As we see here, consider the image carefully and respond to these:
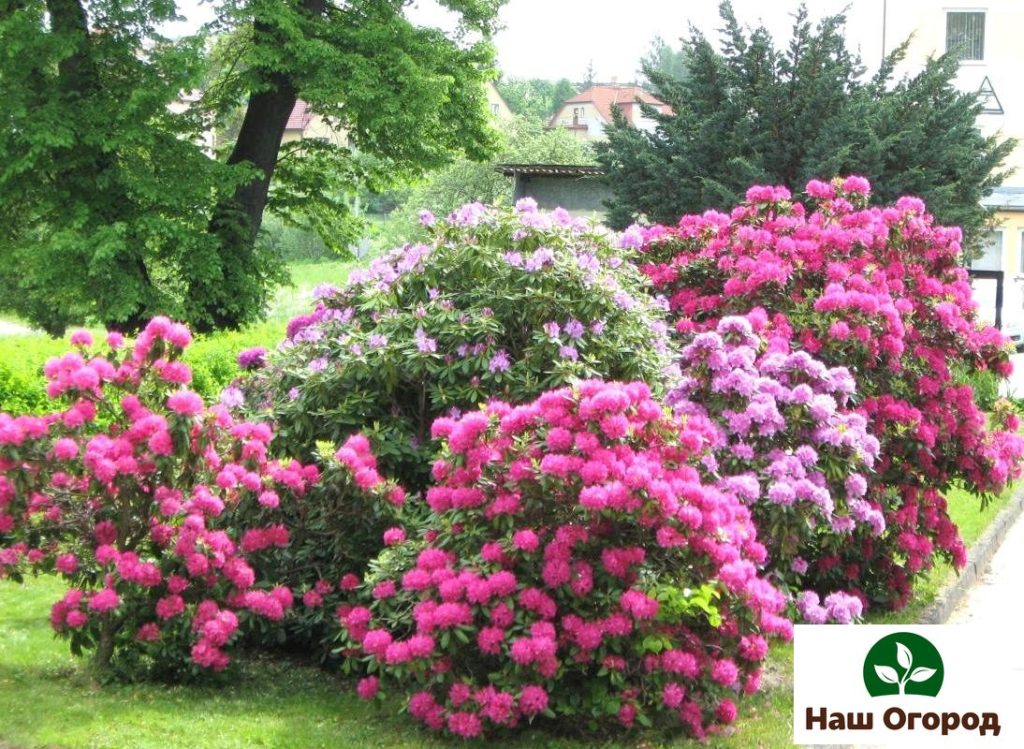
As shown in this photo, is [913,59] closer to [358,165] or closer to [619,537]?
[358,165]

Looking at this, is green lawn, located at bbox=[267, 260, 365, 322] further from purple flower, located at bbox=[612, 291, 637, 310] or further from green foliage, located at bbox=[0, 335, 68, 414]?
purple flower, located at bbox=[612, 291, 637, 310]

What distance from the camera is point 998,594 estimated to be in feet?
30.4

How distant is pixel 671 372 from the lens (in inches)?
281

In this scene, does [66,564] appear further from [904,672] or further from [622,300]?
[904,672]

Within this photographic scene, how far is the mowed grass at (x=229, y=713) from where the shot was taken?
514cm

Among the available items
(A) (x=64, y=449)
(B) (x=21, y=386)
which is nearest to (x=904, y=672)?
(A) (x=64, y=449)

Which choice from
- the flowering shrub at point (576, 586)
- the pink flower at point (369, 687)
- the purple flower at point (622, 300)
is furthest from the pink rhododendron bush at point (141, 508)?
the purple flower at point (622, 300)

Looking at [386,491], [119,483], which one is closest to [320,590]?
[386,491]

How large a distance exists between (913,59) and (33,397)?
3645 cm

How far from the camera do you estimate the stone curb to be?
8.41m

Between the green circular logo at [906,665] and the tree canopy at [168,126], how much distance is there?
13.9 m

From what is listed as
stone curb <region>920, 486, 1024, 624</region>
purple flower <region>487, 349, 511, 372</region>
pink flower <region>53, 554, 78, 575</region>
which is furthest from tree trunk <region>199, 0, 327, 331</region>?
pink flower <region>53, 554, 78, 575</region>

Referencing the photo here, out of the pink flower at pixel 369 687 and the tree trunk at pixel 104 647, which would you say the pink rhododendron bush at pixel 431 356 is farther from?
the tree trunk at pixel 104 647

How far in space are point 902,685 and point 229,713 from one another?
2.90 m
